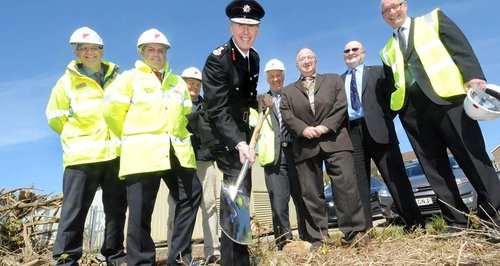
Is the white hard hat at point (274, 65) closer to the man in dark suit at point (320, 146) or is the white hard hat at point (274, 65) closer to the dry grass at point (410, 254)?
the man in dark suit at point (320, 146)

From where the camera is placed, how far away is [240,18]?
339cm

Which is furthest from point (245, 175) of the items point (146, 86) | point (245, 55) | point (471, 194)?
point (471, 194)

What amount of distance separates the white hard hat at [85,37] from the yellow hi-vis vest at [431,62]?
2.97 metres

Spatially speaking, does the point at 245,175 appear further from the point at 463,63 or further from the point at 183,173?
the point at 463,63

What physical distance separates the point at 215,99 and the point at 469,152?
86.9 inches

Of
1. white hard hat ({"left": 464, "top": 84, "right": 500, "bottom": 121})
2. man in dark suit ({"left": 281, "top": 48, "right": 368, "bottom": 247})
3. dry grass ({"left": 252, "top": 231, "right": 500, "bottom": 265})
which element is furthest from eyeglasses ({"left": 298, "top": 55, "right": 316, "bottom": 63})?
dry grass ({"left": 252, "top": 231, "right": 500, "bottom": 265})

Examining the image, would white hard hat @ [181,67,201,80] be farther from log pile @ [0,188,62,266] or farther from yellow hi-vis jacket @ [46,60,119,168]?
log pile @ [0,188,62,266]

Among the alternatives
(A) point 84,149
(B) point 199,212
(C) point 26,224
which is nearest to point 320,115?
(A) point 84,149

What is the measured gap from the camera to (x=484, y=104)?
3281mm

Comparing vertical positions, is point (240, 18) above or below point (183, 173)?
above

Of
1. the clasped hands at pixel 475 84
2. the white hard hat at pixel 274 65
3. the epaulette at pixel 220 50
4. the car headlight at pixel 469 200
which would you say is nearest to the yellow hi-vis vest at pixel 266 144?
the white hard hat at pixel 274 65

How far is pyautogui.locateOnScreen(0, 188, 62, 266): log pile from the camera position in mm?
4980

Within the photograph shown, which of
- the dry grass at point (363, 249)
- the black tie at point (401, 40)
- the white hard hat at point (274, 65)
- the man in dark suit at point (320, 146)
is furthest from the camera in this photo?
the white hard hat at point (274, 65)

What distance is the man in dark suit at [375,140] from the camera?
4504mm
